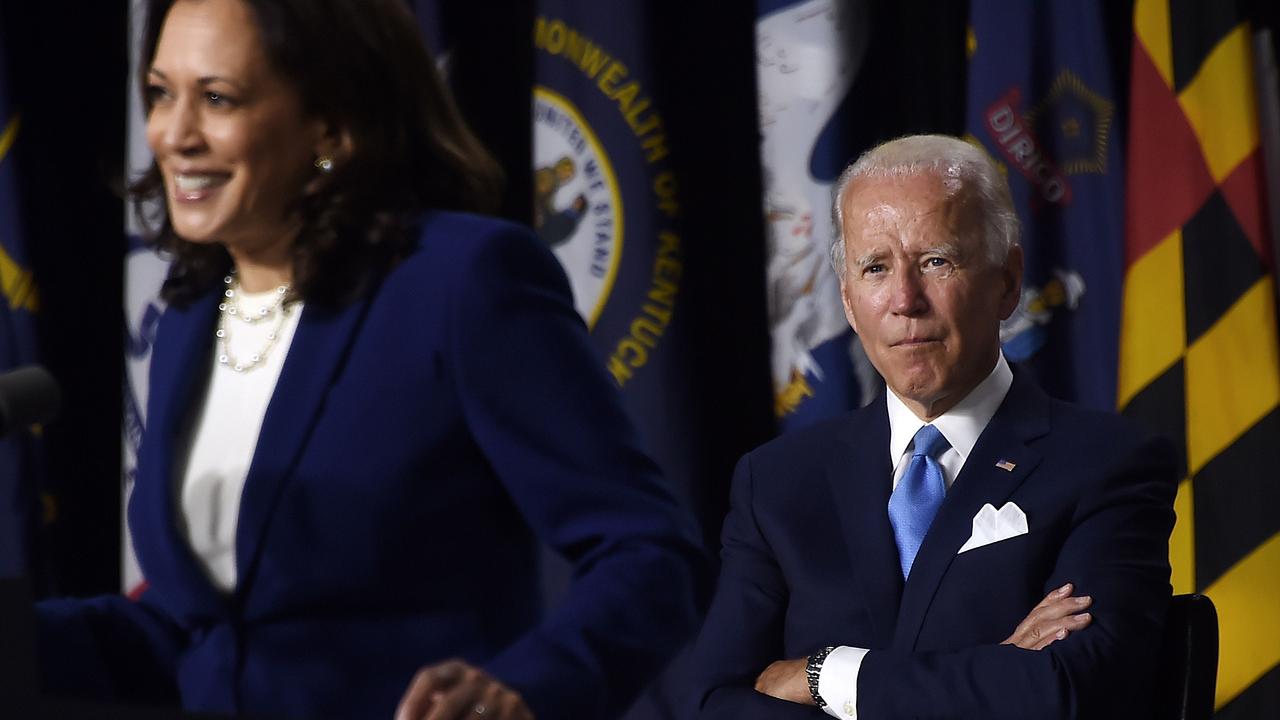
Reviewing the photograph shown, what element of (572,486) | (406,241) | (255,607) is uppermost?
(406,241)

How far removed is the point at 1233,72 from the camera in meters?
3.11

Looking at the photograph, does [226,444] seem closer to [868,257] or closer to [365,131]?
[365,131]

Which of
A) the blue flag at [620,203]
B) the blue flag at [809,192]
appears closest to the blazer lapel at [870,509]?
the blue flag at [809,192]

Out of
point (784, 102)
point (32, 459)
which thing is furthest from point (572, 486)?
point (32, 459)

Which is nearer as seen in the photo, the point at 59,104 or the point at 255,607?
the point at 255,607

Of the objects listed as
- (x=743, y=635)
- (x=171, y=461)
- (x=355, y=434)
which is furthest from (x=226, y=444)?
(x=743, y=635)

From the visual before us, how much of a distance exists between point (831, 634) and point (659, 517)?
692 mm

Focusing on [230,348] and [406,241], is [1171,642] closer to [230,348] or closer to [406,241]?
[406,241]

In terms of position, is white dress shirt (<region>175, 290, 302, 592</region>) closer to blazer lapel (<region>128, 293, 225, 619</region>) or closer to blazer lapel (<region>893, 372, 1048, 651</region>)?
blazer lapel (<region>128, 293, 225, 619</region>)

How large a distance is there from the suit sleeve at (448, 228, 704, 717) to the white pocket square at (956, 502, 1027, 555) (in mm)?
653

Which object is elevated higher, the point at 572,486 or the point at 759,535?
the point at 572,486

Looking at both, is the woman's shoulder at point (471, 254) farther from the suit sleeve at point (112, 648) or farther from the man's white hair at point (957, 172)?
the man's white hair at point (957, 172)

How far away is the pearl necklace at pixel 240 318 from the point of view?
4.75 ft

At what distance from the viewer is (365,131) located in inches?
56.0
